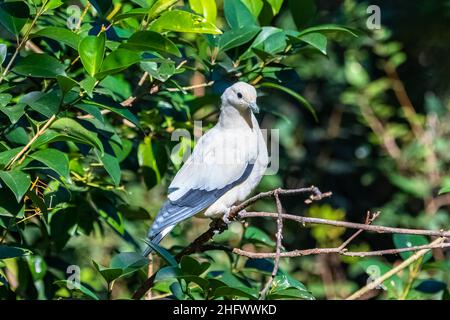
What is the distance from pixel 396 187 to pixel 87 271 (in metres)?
2.23

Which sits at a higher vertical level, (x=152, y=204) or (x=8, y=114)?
(x=8, y=114)

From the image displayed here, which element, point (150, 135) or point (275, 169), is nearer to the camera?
point (150, 135)

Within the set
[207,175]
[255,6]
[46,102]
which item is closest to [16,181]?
[46,102]

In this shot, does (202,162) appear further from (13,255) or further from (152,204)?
(152,204)

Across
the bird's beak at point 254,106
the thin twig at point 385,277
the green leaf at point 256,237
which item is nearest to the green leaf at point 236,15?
the bird's beak at point 254,106

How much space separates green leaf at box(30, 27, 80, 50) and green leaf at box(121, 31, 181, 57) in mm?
162

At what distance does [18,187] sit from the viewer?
1993mm

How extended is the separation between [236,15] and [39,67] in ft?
2.44

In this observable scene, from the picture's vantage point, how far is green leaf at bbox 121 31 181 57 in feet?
7.22

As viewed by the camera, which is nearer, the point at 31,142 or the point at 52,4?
the point at 31,142

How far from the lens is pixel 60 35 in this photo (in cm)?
228

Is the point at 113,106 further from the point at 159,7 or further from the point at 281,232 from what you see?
the point at 281,232
